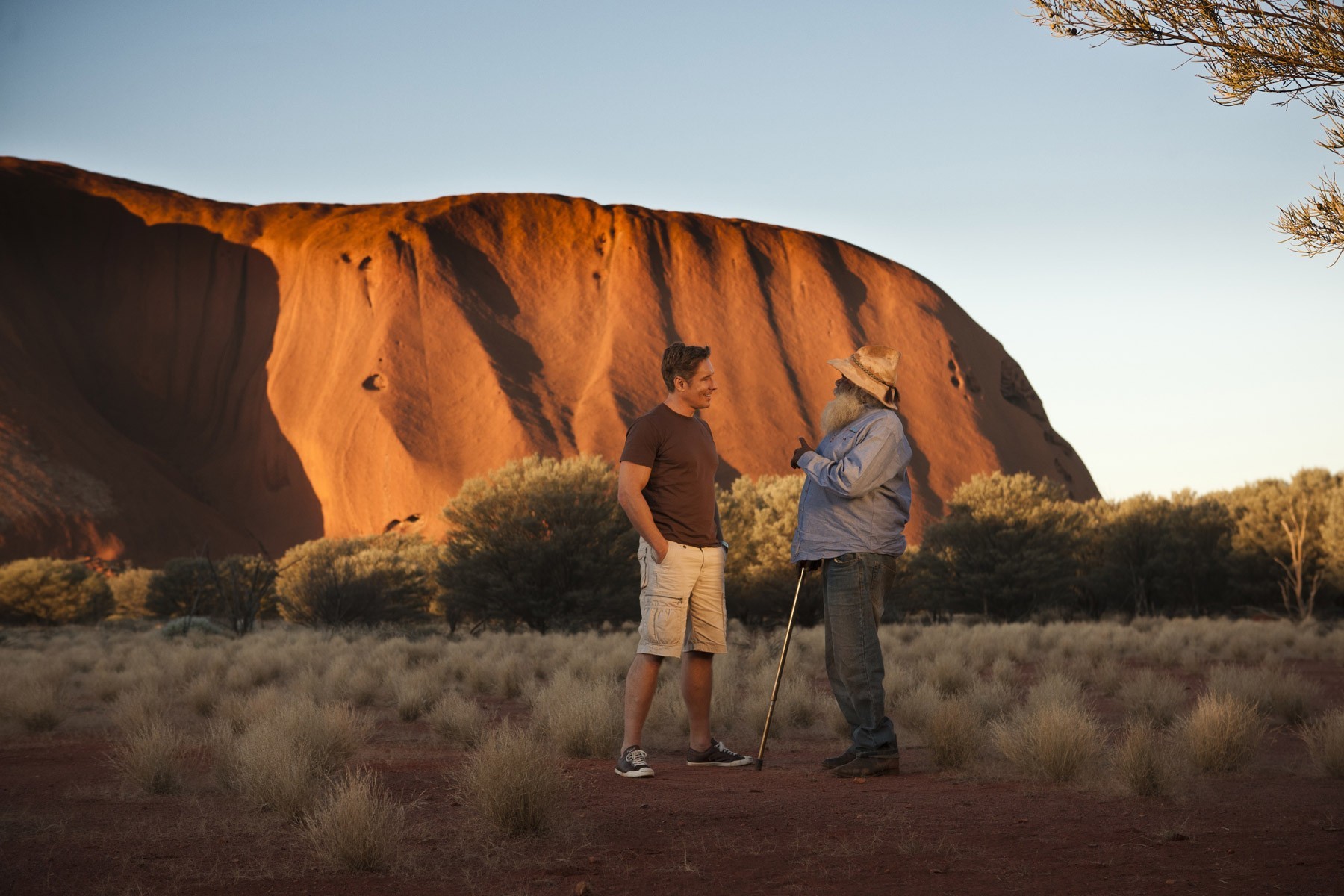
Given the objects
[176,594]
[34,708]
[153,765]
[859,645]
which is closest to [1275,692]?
[859,645]

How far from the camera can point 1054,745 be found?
5.50m

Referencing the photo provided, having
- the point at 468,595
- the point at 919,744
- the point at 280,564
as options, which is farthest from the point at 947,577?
the point at 919,744

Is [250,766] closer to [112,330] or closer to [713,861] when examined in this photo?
[713,861]

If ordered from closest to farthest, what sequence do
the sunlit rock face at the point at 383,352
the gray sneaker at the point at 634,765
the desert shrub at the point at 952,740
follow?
the gray sneaker at the point at 634,765 < the desert shrub at the point at 952,740 < the sunlit rock face at the point at 383,352

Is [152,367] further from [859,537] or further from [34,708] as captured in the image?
[859,537]

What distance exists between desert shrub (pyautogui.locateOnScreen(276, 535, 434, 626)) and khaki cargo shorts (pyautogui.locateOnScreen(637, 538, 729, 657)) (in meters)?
20.3

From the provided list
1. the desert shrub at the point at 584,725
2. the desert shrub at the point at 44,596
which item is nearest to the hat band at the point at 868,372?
the desert shrub at the point at 584,725

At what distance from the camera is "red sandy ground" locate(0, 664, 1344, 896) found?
11.6ft

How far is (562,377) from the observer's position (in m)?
47.6

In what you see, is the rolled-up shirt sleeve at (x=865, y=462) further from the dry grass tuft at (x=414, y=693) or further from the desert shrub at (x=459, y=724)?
the dry grass tuft at (x=414, y=693)

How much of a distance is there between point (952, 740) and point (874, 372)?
215 centimetres

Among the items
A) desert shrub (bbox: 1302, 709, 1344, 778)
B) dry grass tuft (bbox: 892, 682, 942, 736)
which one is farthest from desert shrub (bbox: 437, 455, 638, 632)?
desert shrub (bbox: 1302, 709, 1344, 778)

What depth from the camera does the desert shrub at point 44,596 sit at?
1246 inches

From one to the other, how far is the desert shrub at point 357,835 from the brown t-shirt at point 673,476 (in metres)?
2.25
